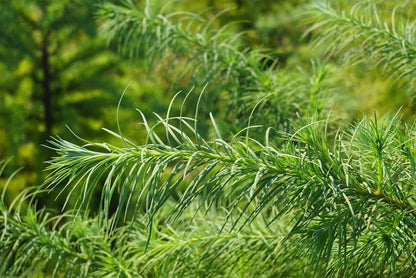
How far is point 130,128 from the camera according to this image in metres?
1.49

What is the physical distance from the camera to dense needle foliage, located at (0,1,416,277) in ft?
1.09

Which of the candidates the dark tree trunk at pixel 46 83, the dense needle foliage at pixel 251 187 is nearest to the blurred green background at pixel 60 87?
the dark tree trunk at pixel 46 83

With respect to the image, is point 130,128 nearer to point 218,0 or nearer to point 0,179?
point 0,179

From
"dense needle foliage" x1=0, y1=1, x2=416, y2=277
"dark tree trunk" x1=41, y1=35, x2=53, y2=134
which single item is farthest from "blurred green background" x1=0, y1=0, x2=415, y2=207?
"dense needle foliage" x1=0, y1=1, x2=416, y2=277

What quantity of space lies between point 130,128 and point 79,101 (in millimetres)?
189

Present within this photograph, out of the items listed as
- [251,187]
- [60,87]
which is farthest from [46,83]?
[251,187]

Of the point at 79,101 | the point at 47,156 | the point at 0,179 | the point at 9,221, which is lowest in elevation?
the point at 0,179

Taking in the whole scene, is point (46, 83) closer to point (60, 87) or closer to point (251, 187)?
point (60, 87)

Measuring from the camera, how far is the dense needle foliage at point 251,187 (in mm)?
333

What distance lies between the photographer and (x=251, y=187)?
1.05ft

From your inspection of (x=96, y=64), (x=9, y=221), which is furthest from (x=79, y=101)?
(x=9, y=221)

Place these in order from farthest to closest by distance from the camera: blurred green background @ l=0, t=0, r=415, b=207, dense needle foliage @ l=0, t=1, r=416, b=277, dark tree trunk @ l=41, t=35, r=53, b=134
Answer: dark tree trunk @ l=41, t=35, r=53, b=134 < blurred green background @ l=0, t=0, r=415, b=207 < dense needle foliage @ l=0, t=1, r=416, b=277

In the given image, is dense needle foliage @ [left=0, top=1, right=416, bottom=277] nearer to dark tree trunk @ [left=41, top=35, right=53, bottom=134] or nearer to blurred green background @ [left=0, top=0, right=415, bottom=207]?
blurred green background @ [left=0, top=0, right=415, bottom=207]

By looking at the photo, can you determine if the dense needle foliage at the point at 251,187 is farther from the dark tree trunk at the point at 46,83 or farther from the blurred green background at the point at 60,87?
the dark tree trunk at the point at 46,83
